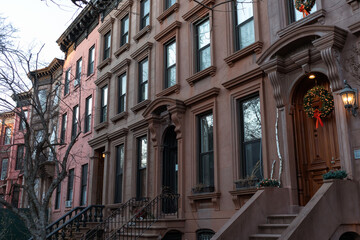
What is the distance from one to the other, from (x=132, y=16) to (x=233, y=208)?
11.0 metres

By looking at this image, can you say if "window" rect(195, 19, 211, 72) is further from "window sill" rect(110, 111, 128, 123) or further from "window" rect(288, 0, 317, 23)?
"window sill" rect(110, 111, 128, 123)

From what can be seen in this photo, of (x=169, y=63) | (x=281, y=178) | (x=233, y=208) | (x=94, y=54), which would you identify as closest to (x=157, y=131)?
(x=169, y=63)

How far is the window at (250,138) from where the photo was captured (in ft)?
33.9

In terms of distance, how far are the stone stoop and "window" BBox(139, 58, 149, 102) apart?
8.66 m

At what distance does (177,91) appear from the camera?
13531 millimetres

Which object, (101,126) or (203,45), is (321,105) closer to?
(203,45)

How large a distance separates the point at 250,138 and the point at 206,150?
1.92 m

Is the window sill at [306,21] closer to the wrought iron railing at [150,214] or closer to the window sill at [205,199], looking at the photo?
the window sill at [205,199]

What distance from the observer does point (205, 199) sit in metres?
11.4

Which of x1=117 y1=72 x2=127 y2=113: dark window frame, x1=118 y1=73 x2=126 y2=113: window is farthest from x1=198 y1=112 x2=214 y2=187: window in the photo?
x1=118 y1=73 x2=126 y2=113: window

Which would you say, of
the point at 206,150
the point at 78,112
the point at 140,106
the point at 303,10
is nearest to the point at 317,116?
the point at 303,10

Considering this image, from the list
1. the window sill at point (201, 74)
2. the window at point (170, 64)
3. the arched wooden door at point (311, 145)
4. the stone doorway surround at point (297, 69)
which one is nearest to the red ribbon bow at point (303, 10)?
the stone doorway surround at point (297, 69)

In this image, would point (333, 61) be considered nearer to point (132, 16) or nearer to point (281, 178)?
→ point (281, 178)

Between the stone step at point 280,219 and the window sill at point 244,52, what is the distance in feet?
14.7
